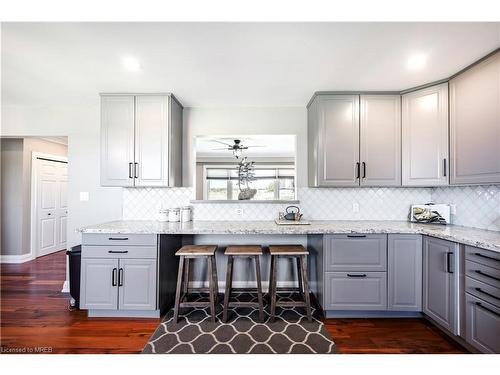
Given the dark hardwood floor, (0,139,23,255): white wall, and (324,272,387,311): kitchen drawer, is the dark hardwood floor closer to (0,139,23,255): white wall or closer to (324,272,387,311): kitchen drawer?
(324,272,387,311): kitchen drawer

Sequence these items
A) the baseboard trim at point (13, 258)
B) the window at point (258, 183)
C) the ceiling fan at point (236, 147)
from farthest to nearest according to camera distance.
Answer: the baseboard trim at point (13, 258), the ceiling fan at point (236, 147), the window at point (258, 183)

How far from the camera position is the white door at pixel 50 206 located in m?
4.54

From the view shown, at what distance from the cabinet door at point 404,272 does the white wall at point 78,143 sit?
3.12 metres

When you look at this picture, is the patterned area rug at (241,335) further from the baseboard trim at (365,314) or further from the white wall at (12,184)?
the white wall at (12,184)

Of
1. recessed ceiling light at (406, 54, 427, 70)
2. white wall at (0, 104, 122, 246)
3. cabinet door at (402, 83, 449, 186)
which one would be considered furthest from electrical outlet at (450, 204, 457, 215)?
white wall at (0, 104, 122, 246)

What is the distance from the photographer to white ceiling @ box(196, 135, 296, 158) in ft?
10.4

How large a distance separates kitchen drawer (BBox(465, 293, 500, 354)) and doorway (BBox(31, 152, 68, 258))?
6.10 metres

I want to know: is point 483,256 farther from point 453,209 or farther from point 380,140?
point 380,140

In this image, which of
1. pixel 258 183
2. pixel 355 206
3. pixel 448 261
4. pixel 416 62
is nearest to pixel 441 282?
pixel 448 261

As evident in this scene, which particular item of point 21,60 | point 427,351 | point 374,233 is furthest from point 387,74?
point 21,60

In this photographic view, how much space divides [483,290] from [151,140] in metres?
3.15

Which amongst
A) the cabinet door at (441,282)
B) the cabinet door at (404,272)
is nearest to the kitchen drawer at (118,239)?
the cabinet door at (404,272)
